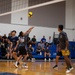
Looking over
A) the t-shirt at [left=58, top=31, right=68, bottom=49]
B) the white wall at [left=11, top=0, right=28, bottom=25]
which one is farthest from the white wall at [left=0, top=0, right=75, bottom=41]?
the t-shirt at [left=58, top=31, right=68, bottom=49]

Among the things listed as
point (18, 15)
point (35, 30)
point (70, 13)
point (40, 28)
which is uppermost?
point (70, 13)

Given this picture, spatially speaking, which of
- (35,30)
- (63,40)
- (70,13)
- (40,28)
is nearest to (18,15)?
(35,30)

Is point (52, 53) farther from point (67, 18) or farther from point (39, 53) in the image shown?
point (67, 18)

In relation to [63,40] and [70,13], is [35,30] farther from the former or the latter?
[63,40]

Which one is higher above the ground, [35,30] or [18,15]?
[18,15]

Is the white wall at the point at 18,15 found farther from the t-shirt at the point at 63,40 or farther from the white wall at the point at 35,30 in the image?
the t-shirt at the point at 63,40

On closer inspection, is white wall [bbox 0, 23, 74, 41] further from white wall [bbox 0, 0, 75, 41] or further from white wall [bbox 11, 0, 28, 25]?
white wall [bbox 11, 0, 28, 25]

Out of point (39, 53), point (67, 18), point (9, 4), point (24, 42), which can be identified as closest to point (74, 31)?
point (67, 18)

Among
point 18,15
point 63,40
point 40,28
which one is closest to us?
point 63,40

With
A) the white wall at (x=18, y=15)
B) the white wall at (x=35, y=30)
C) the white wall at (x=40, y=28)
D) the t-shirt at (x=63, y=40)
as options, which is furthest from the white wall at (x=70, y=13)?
the t-shirt at (x=63, y=40)

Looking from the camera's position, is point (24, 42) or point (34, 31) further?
point (34, 31)

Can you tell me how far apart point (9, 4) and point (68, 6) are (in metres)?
7.41

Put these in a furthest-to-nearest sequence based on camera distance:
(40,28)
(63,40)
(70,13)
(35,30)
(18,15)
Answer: (70,13), (40,28), (35,30), (18,15), (63,40)

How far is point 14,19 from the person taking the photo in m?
19.7
